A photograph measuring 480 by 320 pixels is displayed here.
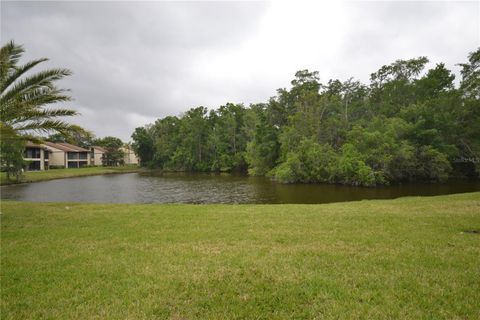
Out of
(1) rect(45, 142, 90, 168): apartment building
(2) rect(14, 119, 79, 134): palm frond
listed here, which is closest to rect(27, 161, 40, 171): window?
(1) rect(45, 142, 90, 168): apartment building

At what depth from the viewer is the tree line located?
103 feet

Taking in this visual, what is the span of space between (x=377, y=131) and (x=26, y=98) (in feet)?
105

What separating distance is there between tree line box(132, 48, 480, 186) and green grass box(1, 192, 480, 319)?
24.0 meters

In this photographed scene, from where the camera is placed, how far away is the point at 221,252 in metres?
6.23

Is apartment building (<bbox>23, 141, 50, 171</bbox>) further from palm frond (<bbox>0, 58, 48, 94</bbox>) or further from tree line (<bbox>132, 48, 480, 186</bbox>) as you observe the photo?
palm frond (<bbox>0, 58, 48, 94</bbox>)

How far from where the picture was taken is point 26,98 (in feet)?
34.6

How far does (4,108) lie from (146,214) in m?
6.61

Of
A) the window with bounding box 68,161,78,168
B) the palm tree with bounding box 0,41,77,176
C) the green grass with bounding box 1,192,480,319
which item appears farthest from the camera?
the window with bounding box 68,161,78,168

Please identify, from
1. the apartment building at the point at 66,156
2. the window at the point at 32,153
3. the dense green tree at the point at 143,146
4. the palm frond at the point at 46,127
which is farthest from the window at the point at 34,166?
the palm frond at the point at 46,127

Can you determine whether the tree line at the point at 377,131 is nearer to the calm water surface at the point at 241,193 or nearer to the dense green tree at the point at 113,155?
the calm water surface at the point at 241,193

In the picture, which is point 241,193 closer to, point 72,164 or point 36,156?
point 36,156

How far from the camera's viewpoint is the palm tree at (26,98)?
10219 millimetres

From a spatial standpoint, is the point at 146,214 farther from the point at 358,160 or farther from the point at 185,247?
the point at 358,160

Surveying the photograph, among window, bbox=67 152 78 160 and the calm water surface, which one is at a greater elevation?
window, bbox=67 152 78 160
